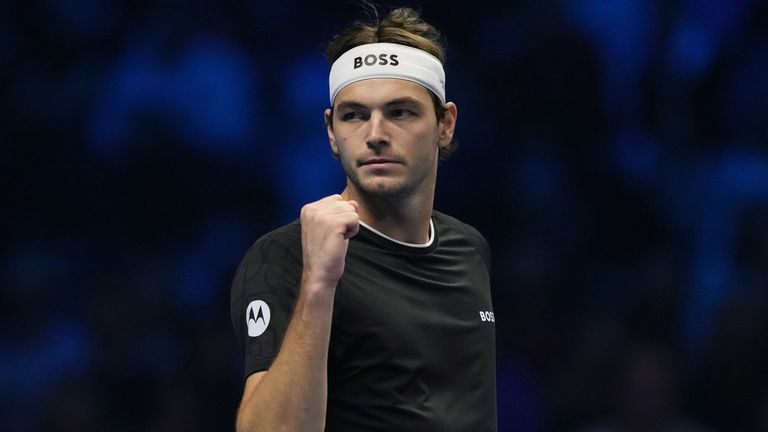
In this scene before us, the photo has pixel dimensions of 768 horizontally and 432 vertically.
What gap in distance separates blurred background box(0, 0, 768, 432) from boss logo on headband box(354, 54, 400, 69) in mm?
2746

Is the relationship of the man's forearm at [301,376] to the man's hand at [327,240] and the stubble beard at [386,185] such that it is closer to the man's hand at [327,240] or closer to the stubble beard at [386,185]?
the man's hand at [327,240]

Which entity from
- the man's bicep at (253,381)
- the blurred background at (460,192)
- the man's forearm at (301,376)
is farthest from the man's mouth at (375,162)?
the blurred background at (460,192)

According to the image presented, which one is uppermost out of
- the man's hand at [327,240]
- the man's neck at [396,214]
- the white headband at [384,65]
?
the white headband at [384,65]

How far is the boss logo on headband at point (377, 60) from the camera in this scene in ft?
9.98

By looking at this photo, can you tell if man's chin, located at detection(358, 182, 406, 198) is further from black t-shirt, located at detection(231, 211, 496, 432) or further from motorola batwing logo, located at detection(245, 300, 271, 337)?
motorola batwing logo, located at detection(245, 300, 271, 337)

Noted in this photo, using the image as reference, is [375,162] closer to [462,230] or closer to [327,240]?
[327,240]

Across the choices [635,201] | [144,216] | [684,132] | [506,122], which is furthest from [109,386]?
[684,132]

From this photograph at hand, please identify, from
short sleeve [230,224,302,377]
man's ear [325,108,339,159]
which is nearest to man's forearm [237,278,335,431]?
short sleeve [230,224,302,377]

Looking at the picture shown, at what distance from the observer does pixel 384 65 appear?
304cm

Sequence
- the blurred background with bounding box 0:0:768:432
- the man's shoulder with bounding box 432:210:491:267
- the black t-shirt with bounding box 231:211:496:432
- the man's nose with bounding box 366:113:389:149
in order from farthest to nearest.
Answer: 1. the blurred background with bounding box 0:0:768:432
2. the man's shoulder with bounding box 432:210:491:267
3. the man's nose with bounding box 366:113:389:149
4. the black t-shirt with bounding box 231:211:496:432

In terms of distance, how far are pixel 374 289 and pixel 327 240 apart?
396mm

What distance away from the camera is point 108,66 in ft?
19.6

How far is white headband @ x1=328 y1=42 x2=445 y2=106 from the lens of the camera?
303 cm

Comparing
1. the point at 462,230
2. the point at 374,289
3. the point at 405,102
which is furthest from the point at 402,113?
the point at 462,230
